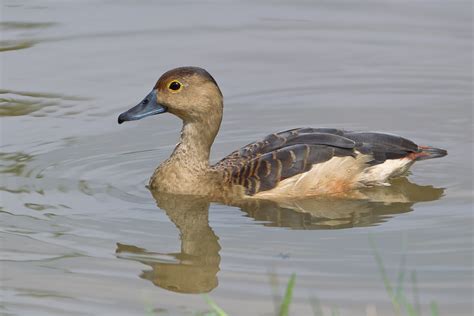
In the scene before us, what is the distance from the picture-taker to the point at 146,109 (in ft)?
34.5

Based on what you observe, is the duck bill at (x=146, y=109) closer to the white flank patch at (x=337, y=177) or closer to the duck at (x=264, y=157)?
the duck at (x=264, y=157)

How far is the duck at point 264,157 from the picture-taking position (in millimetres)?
10328

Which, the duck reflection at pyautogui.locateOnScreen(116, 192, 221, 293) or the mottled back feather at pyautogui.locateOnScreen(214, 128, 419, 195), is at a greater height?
the mottled back feather at pyautogui.locateOnScreen(214, 128, 419, 195)

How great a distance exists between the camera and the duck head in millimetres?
10508

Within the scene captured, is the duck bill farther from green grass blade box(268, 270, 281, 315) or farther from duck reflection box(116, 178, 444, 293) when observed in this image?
green grass blade box(268, 270, 281, 315)

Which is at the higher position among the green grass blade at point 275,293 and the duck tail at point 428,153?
the duck tail at point 428,153

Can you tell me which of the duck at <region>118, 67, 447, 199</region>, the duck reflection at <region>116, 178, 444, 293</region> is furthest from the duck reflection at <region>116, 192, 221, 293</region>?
the duck at <region>118, 67, 447, 199</region>

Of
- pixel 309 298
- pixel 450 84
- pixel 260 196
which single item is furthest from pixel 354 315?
pixel 450 84

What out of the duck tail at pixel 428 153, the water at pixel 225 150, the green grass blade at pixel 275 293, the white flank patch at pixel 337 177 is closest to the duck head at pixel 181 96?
the water at pixel 225 150

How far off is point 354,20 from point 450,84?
6.64 ft

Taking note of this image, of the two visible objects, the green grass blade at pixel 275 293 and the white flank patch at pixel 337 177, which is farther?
the white flank patch at pixel 337 177

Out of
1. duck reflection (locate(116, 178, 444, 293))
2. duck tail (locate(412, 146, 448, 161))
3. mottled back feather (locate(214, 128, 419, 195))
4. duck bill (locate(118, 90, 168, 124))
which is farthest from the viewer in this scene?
duck tail (locate(412, 146, 448, 161))

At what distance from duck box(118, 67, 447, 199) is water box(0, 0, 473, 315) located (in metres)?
0.19

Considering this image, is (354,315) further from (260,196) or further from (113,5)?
(113,5)
